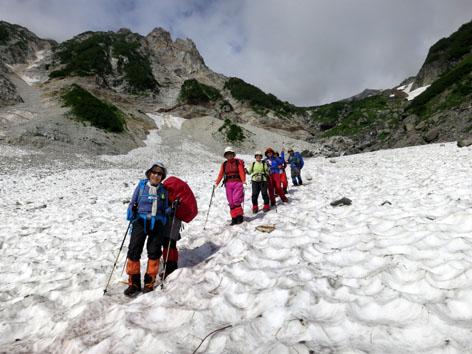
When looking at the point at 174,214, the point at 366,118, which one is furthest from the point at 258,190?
the point at 366,118

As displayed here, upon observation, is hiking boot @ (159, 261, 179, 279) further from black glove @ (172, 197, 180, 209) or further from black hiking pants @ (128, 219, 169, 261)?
black glove @ (172, 197, 180, 209)

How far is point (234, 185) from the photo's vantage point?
7.46 metres

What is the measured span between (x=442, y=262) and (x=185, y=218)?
14.4 feet

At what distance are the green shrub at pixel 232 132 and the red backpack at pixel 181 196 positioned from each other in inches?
1872

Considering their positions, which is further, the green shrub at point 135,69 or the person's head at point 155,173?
the green shrub at point 135,69

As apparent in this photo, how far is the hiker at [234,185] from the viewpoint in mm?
7387

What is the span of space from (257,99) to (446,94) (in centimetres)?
5889

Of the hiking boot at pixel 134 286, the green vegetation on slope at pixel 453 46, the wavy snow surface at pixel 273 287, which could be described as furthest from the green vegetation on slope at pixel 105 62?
the green vegetation on slope at pixel 453 46

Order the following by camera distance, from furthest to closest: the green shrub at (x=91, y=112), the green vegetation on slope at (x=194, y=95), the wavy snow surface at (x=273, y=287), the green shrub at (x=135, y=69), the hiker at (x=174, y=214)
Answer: the green shrub at (x=135, y=69), the green vegetation on slope at (x=194, y=95), the green shrub at (x=91, y=112), the hiker at (x=174, y=214), the wavy snow surface at (x=273, y=287)

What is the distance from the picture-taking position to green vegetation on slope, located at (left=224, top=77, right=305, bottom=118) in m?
85.0

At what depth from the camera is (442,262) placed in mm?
3137

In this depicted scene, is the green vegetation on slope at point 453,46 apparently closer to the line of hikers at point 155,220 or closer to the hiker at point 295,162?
the hiker at point 295,162

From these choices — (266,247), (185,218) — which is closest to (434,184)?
(266,247)

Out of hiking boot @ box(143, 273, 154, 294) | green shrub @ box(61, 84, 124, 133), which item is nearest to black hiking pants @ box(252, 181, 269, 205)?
hiking boot @ box(143, 273, 154, 294)
